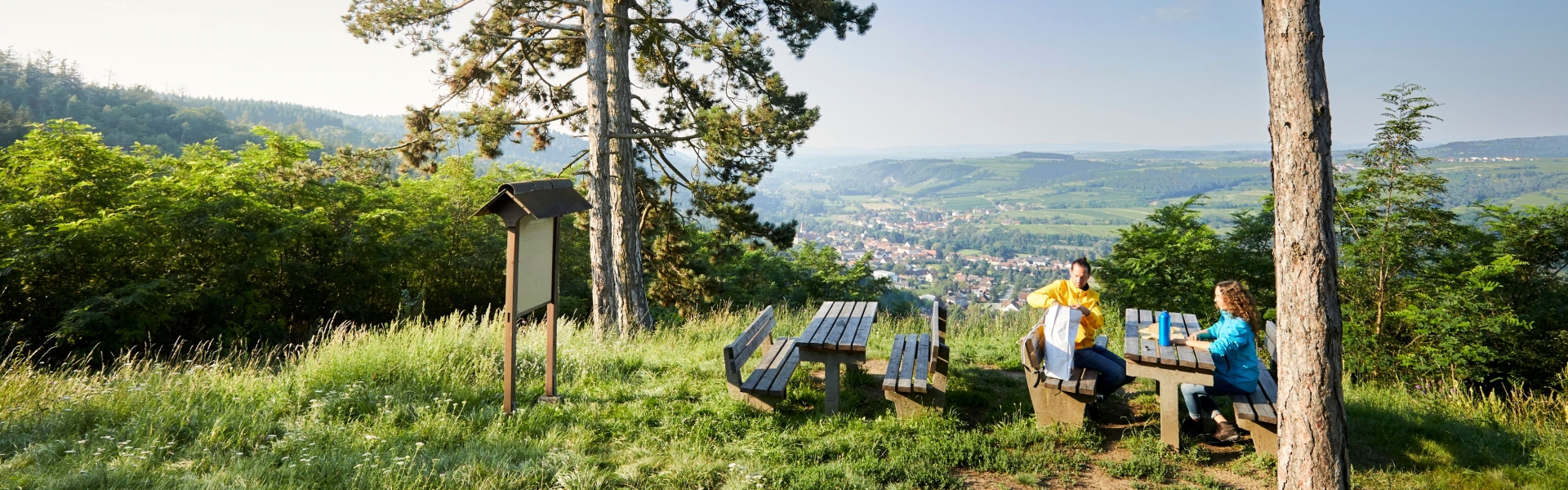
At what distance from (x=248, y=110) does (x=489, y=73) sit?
408 ft

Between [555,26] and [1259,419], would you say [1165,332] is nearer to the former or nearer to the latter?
[1259,419]

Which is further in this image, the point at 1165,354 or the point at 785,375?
the point at 785,375

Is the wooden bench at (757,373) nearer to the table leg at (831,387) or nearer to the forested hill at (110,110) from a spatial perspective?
the table leg at (831,387)

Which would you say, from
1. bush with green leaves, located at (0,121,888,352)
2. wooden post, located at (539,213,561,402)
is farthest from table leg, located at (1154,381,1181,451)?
bush with green leaves, located at (0,121,888,352)

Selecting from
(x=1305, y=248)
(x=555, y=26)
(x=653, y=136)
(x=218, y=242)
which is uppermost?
(x=555, y=26)

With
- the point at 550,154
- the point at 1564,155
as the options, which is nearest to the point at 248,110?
the point at 550,154

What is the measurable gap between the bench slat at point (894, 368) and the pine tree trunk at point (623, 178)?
4.20 meters

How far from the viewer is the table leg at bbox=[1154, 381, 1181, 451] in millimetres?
4250

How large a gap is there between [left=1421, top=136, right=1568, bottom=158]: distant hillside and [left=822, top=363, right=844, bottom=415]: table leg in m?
48.2

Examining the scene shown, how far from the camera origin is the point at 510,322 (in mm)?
4578

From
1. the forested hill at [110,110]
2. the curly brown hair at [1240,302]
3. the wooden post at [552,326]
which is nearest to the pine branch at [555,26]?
the wooden post at [552,326]

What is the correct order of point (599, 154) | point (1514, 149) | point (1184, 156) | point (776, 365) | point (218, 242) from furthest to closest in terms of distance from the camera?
point (1184, 156), point (1514, 149), point (218, 242), point (599, 154), point (776, 365)

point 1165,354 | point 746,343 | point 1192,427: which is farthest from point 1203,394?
point 746,343

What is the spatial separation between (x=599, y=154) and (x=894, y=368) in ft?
16.8
